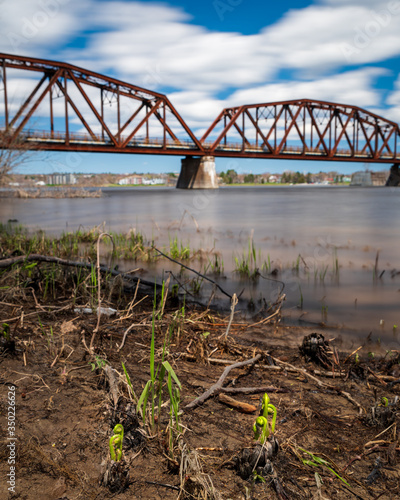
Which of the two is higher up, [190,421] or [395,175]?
[395,175]

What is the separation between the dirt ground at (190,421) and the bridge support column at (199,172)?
68968mm

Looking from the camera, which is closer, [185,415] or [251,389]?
[185,415]

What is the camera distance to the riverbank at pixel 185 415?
1.67m

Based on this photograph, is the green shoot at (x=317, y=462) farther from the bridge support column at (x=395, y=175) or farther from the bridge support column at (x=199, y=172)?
the bridge support column at (x=395, y=175)

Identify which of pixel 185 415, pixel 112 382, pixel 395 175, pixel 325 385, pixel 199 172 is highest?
pixel 395 175

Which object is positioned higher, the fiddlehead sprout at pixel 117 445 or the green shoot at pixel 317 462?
the fiddlehead sprout at pixel 117 445

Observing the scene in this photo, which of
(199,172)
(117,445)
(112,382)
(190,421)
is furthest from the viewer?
(199,172)

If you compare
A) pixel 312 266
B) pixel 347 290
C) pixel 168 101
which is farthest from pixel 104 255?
pixel 168 101

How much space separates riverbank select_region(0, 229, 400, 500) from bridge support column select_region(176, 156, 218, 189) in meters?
68.8

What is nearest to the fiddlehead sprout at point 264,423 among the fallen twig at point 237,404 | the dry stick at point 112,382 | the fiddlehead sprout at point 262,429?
the fiddlehead sprout at point 262,429

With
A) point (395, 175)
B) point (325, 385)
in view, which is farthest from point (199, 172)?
point (325, 385)

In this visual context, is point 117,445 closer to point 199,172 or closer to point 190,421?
point 190,421

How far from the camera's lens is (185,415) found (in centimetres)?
218

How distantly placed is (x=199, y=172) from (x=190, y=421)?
70747 mm
